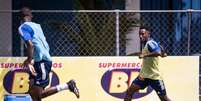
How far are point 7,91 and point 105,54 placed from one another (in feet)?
6.57

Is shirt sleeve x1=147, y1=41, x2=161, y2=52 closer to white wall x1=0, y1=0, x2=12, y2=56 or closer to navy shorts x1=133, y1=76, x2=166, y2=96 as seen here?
navy shorts x1=133, y1=76, x2=166, y2=96

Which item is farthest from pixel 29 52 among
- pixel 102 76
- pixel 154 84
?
pixel 154 84

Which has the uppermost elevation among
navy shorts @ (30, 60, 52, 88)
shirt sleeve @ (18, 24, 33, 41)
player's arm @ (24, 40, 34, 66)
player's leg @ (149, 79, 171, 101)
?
shirt sleeve @ (18, 24, 33, 41)

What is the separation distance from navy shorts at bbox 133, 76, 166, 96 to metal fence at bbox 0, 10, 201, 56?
129 cm

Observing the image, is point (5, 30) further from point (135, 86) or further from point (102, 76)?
point (135, 86)

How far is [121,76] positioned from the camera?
484 inches

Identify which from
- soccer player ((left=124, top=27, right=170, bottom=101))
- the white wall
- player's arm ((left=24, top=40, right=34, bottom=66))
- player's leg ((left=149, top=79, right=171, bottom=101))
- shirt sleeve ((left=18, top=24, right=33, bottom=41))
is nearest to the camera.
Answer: player's arm ((left=24, top=40, right=34, bottom=66))

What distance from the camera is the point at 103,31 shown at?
500 inches

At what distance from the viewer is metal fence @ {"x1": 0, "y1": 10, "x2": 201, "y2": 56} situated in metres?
12.6

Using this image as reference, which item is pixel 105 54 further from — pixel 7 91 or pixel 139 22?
pixel 7 91

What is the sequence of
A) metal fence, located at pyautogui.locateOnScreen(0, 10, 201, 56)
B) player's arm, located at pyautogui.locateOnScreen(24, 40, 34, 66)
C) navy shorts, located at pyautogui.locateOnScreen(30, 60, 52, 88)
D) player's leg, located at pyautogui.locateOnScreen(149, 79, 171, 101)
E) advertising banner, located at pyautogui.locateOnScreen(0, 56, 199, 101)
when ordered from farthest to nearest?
metal fence, located at pyautogui.locateOnScreen(0, 10, 201, 56) < advertising banner, located at pyautogui.locateOnScreen(0, 56, 199, 101) < player's leg, located at pyautogui.locateOnScreen(149, 79, 171, 101) < navy shorts, located at pyautogui.locateOnScreen(30, 60, 52, 88) < player's arm, located at pyautogui.locateOnScreen(24, 40, 34, 66)

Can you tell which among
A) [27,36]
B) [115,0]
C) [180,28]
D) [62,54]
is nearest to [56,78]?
[62,54]

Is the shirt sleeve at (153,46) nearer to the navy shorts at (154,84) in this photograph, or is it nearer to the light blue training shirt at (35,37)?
the navy shorts at (154,84)

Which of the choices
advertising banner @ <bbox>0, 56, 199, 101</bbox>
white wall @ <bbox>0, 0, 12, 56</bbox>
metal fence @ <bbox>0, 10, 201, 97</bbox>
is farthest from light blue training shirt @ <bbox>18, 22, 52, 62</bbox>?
white wall @ <bbox>0, 0, 12, 56</bbox>
